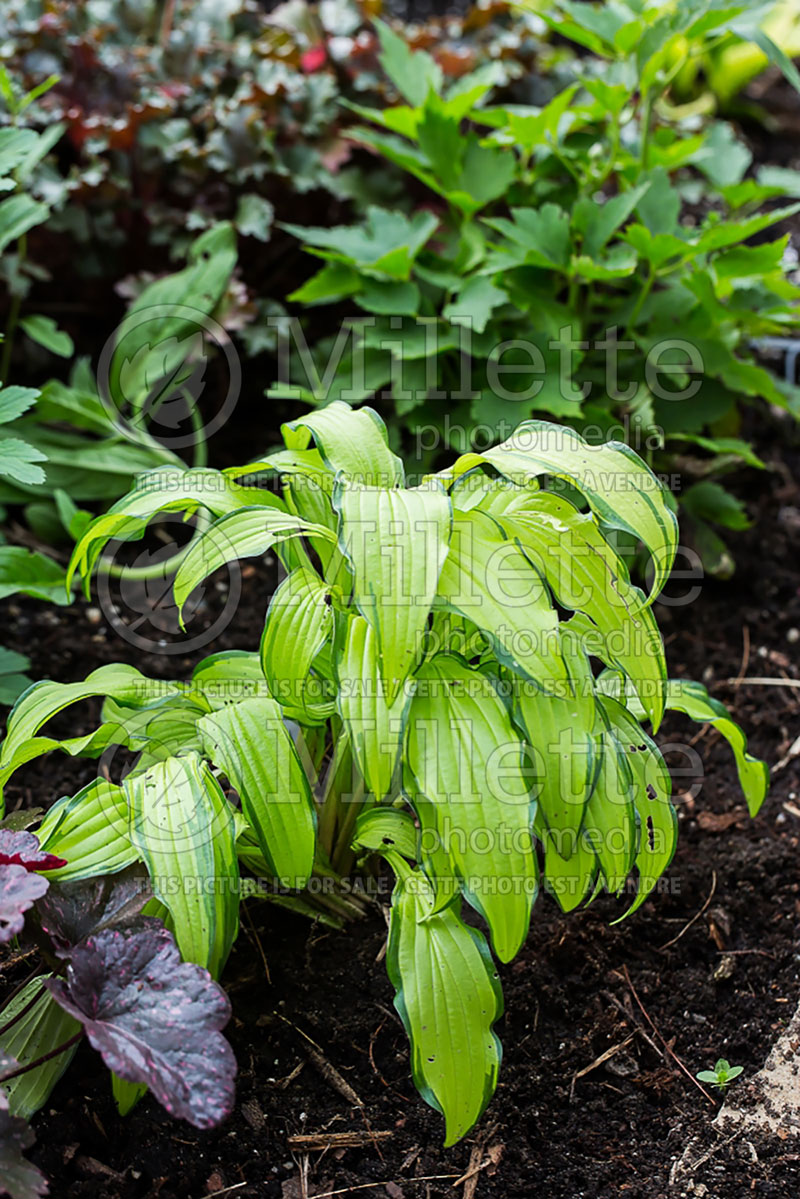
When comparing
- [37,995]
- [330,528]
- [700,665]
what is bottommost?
[700,665]

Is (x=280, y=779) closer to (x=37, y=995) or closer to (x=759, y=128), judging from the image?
(x=37, y=995)

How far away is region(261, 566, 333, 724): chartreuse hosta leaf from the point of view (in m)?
1.08

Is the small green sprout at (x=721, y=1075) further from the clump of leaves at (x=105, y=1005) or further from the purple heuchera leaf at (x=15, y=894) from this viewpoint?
the purple heuchera leaf at (x=15, y=894)

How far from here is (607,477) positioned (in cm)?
104

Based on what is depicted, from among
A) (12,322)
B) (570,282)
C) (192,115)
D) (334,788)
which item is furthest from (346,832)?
(192,115)

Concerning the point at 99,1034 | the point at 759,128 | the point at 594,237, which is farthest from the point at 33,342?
the point at 759,128

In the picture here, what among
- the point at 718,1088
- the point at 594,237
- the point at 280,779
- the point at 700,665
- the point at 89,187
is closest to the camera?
the point at 280,779

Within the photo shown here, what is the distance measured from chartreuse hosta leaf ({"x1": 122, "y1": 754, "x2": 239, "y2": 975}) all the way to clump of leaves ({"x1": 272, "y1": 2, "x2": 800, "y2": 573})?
93 centimetres

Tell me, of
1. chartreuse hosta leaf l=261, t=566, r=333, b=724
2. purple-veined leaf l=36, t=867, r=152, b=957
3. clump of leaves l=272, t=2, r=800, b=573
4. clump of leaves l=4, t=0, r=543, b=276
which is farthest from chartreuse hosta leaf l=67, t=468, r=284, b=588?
clump of leaves l=4, t=0, r=543, b=276

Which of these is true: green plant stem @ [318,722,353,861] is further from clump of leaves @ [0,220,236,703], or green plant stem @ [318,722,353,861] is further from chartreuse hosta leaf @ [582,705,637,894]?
clump of leaves @ [0,220,236,703]

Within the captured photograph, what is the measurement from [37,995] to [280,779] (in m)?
0.37

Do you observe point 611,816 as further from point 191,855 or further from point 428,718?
point 191,855

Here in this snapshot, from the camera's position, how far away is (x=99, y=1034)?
37.1 inches

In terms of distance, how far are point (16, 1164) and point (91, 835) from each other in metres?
0.30
